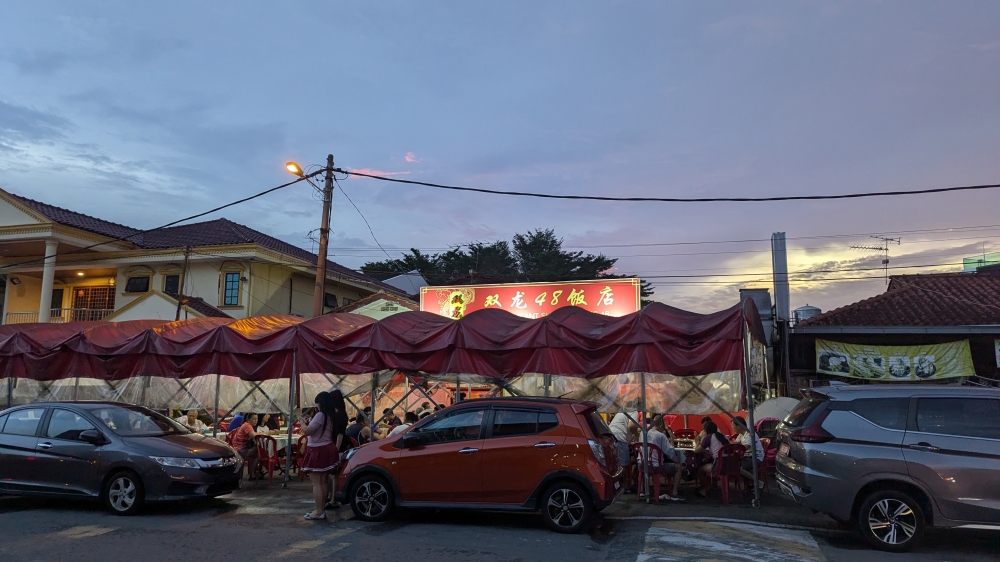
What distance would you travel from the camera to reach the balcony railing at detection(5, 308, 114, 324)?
29625 mm

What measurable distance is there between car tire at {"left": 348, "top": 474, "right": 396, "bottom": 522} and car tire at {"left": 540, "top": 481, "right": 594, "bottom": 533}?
2.10 meters

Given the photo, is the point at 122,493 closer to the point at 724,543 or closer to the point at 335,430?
the point at 335,430

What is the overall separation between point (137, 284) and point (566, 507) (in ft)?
88.1

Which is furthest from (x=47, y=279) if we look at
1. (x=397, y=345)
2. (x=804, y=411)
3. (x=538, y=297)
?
(x=804, y=411)

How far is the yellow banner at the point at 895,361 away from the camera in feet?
56.4

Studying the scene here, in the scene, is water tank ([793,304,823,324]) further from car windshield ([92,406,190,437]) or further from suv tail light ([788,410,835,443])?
car windshield ([92,406,190,437])

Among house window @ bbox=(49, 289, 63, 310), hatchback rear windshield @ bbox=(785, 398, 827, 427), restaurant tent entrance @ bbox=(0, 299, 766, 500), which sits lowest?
hatchback rear windshield @ bbox=(785, 398, 827, 427)

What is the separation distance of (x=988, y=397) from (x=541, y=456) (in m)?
5.08

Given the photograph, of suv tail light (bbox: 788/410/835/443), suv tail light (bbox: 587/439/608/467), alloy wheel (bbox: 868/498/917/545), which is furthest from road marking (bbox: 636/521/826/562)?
suv tail light (bbox: 788/410/835/443)

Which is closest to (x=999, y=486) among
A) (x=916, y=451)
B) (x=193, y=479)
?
(x=916, y=451)

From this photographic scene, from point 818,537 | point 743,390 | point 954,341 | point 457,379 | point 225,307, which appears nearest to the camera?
point 818,537

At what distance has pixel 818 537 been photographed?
25.8 feet

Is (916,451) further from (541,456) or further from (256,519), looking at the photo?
(256,519)

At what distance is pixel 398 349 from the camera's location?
1166cm
